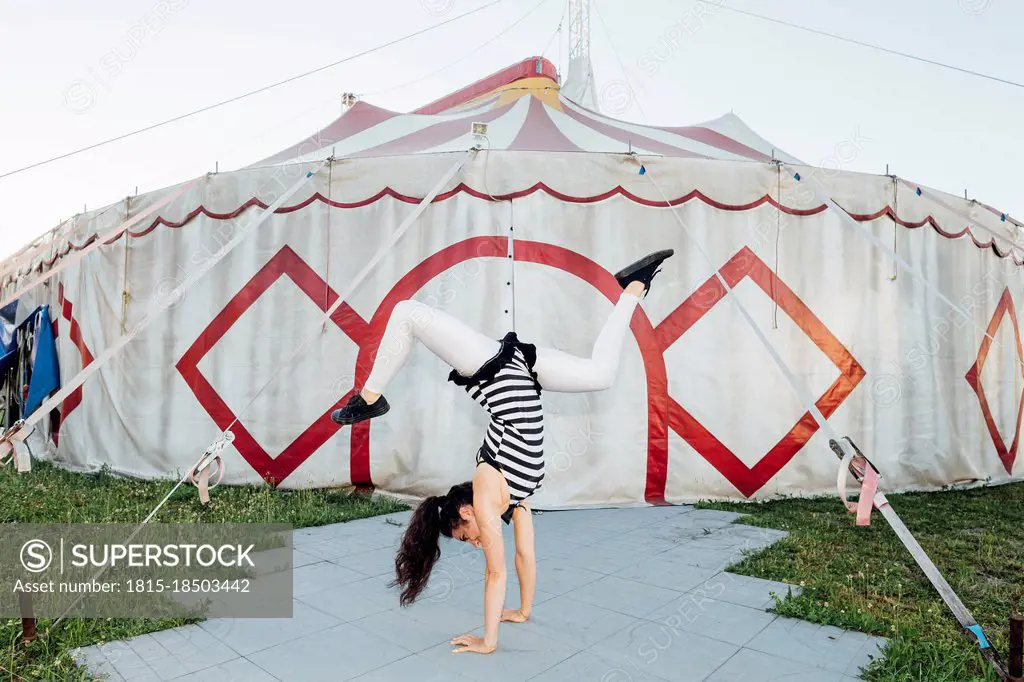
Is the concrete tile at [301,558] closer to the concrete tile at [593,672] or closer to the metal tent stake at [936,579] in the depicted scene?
the concrete tile at [593,672]

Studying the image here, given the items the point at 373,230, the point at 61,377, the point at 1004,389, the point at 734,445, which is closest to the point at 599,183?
the point at 373,230

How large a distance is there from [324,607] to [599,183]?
139 inches

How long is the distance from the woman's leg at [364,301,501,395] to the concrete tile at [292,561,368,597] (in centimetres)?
121

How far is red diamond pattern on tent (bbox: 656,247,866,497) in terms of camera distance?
4906 mm

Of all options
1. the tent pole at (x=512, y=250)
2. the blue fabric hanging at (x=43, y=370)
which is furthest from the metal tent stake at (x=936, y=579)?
the blue fabric hanging at (x=43, y=370)

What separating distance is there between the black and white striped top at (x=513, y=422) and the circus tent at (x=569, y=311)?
2384 mm

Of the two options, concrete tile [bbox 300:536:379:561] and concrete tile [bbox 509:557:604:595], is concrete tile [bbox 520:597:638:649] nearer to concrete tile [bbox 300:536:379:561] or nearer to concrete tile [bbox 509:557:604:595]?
concrete tile [bbox 509:557:604:595]

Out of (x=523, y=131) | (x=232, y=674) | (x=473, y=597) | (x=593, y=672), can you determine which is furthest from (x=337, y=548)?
(x=523, y=131)

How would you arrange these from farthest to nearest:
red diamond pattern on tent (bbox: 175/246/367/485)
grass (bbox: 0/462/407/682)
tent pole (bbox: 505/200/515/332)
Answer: red diamond pattern on tent (bbox: 175/246/367/485)
tent pole (bbox: 505/200/515/332)
grass (bbox: 0/462/407/682)

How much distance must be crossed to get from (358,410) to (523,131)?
3.79 meters

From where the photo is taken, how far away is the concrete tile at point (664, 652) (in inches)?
87.4

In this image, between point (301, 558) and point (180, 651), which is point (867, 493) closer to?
point (180, 651)

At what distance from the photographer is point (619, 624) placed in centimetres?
262

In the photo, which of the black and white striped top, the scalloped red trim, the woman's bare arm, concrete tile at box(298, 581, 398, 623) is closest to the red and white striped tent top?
the scalloped red trim
